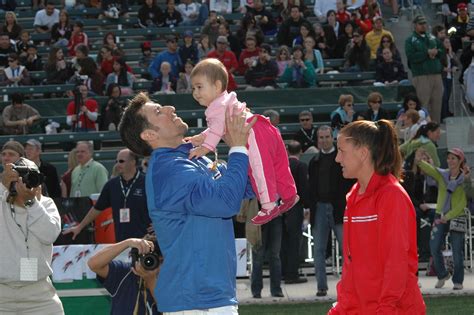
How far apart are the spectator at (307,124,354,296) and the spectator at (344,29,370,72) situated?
24.0 ft

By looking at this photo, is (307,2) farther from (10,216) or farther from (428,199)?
(10,216)

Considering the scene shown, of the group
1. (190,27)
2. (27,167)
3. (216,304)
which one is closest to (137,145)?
(216,304)

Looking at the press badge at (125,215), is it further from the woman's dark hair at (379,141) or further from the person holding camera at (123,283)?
the woman's dark hair at (379,141)

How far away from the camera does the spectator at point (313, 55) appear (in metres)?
19.3

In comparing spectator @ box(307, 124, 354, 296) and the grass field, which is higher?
spectator @ box(307, 124, 354, 296)

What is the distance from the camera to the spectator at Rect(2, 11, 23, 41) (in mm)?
21609

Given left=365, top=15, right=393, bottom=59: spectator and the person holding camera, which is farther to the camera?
left=365, top=15, right=393, bottom=59: spectator

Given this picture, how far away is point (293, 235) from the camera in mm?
13438

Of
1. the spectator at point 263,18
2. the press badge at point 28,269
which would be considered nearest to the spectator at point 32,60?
the spectator at point 263,18

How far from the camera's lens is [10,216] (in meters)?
7.26

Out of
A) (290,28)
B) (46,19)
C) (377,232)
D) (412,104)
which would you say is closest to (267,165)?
(377,232)

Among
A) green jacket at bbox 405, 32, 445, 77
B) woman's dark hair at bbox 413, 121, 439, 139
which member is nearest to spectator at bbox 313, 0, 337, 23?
green jacket at bbox 405, 32, 445, 77

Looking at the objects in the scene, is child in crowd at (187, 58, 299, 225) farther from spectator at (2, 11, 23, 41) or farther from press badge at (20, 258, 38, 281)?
spectator at (2, 11, 23, 41)

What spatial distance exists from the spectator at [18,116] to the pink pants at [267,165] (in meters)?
13.0
